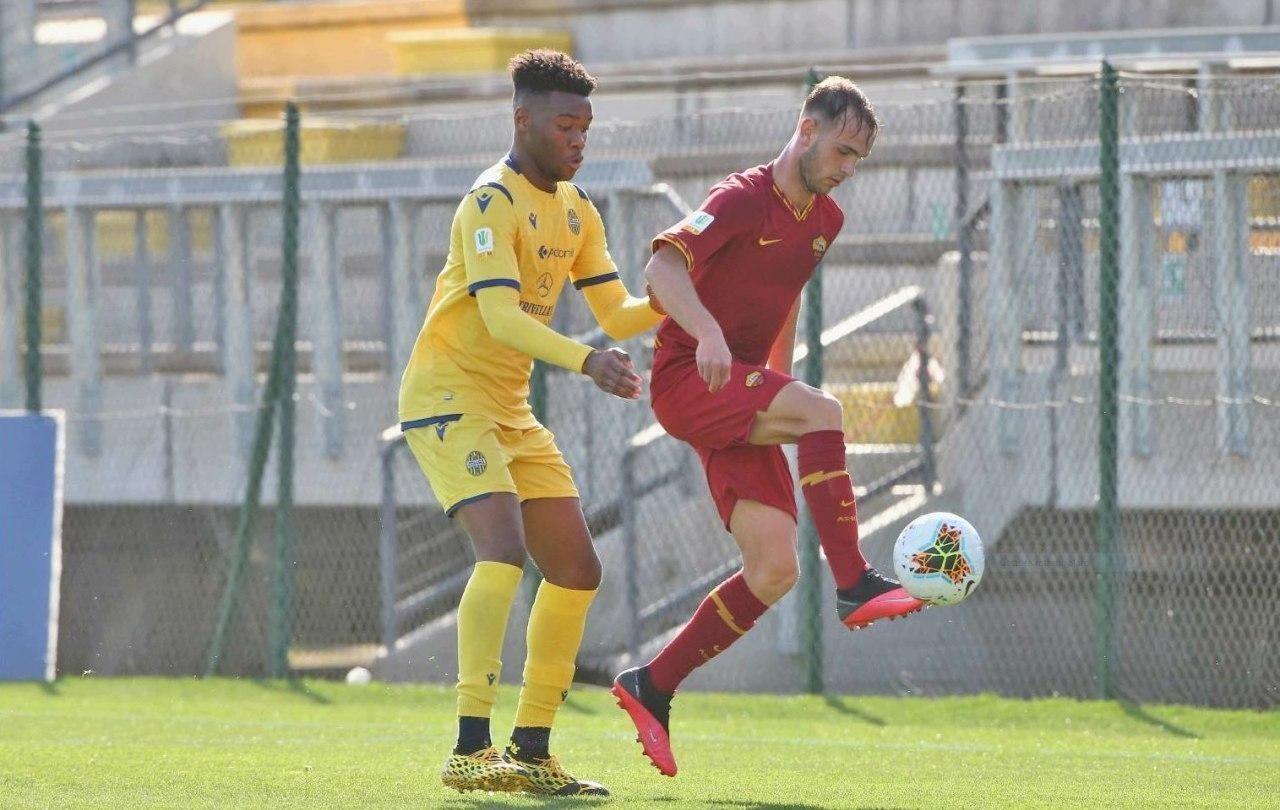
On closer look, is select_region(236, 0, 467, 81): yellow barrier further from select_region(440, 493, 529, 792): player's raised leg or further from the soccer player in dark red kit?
select_region(440, 493, 529, 792): player's raised leg

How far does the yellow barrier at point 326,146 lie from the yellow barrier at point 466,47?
2777 mm

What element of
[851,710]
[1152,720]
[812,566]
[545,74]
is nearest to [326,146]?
[812,566]

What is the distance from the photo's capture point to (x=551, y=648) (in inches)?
280

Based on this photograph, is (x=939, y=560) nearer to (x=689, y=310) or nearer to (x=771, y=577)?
(x=771, y=577)

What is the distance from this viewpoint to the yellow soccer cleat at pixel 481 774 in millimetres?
6750

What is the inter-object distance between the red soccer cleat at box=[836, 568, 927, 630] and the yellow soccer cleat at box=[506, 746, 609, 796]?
2.99ft

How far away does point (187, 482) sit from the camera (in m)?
14.1

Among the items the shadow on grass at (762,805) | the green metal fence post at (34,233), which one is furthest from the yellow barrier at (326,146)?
the shadow on grass at (762,805)

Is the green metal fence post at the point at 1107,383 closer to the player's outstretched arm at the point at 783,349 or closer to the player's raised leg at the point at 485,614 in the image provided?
the player's outstretched arm at the point at 783,349

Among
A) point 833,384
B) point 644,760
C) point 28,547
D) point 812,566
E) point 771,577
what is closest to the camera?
point 771,577

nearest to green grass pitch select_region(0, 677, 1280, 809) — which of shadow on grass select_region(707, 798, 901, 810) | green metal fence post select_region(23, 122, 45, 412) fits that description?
shadow on grass select_region(707, 798, 901, 810)

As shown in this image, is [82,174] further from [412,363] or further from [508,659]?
[412,363]

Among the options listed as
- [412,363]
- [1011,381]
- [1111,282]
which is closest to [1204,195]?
[1111,282]

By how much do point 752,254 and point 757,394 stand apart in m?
0.47
